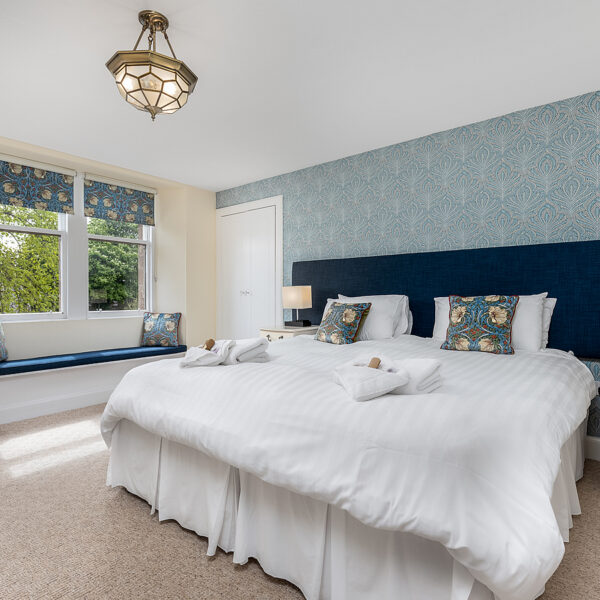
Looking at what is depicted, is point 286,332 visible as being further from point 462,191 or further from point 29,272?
point 29,272

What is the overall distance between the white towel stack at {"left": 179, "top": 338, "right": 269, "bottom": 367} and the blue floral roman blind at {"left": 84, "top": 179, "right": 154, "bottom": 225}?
322 centimetres

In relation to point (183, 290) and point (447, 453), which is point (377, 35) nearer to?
point (447, 453)

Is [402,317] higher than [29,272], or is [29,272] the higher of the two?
[29,272]

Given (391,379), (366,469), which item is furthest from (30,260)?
(366,469)

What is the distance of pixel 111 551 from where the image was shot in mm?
1732

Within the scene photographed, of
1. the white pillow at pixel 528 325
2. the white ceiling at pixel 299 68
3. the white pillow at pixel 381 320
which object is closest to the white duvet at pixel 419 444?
the white pillow at pixel 528 325

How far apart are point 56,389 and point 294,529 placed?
3.27m

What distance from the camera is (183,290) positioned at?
4.99m

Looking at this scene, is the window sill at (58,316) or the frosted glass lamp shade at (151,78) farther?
the window sill at (58,316)

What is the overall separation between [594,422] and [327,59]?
9.59 feet

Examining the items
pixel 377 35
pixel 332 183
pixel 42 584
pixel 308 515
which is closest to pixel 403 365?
pixel 308 515

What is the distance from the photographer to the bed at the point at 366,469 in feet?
3.48

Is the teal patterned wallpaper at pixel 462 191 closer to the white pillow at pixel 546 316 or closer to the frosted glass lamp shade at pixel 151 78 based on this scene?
the white pillow at pixel 546 316

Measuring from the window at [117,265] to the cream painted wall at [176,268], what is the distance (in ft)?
0.57
